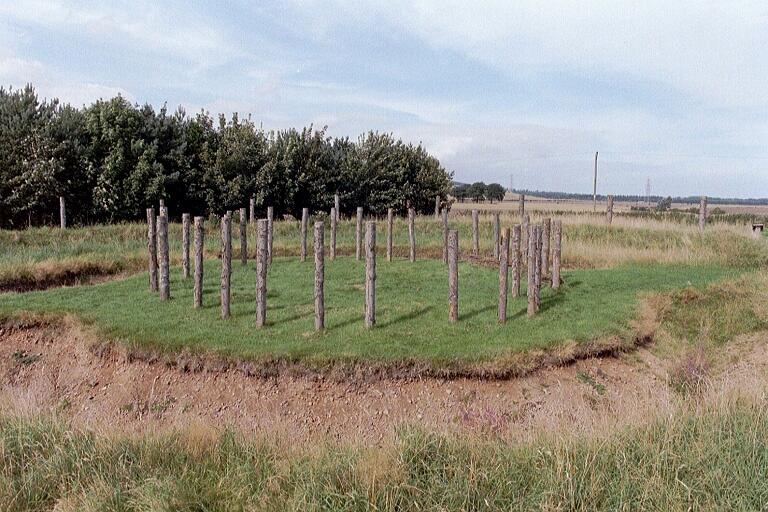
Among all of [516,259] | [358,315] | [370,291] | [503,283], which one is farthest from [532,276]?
[358,315]

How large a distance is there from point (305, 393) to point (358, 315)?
2739mm

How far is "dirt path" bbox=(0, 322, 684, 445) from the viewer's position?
801cm

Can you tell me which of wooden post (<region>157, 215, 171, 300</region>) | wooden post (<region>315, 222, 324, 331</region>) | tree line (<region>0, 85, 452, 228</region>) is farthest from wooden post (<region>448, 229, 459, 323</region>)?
tree line (<region>0, 85, 452, 228</region>)

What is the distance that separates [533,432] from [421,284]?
8.71 m

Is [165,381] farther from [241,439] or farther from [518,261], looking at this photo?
[518,261]

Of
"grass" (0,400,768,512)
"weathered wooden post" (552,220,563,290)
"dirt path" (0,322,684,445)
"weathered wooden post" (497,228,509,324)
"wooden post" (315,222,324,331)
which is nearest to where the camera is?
"grass" (0,400,768,512)

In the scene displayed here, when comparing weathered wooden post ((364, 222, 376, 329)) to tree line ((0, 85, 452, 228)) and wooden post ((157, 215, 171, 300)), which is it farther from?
tree line ((0, 85, 452, 228))

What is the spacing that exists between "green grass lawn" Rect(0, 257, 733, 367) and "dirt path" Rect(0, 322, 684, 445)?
0.49 m

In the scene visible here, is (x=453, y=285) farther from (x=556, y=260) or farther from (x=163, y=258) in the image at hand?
(x=163, y=258)

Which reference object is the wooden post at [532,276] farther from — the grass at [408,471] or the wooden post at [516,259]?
the grass at [408,471]

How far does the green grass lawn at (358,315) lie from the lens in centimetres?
950

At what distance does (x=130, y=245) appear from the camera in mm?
20156

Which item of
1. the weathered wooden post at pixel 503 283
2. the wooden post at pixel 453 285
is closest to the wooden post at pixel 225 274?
the wooden post at pixel 453 285

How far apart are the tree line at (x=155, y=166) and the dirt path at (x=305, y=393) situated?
18.5 meters
